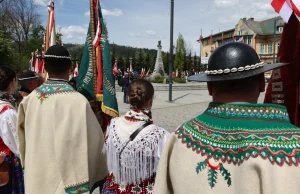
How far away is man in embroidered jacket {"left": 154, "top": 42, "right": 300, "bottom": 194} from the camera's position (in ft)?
3.66

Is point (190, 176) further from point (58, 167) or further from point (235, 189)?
point (58, 167)

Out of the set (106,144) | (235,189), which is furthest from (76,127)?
(235,189)

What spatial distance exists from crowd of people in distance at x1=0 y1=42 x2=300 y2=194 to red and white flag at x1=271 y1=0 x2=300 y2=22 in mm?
789

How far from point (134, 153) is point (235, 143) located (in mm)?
1299

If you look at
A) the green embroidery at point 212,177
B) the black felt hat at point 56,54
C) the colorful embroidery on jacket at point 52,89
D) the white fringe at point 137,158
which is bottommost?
the white fringe at point 137,158

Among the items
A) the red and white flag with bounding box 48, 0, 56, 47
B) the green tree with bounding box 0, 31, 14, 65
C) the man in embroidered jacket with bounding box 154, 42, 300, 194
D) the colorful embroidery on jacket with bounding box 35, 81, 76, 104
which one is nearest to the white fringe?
the colorful embroidery on jacket with bounding box 35, 81, 76, 104

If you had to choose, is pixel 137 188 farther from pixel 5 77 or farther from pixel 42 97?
pixel 5 77

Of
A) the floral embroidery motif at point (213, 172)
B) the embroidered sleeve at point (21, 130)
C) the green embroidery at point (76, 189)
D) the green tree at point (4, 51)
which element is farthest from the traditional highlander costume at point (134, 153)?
the green tree at point (4, 51)

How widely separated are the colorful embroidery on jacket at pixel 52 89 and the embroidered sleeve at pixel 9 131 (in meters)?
0.54

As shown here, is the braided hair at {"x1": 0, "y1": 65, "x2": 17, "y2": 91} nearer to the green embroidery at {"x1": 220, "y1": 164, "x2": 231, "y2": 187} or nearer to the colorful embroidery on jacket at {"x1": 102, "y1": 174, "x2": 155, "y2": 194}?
the colorful embroidery on jacket at {"x1": 102, "y1": 174, "x2": 155, "y2": 194}

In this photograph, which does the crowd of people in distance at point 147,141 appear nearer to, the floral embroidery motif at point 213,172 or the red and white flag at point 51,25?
the floral embroidery motif at point 213,172

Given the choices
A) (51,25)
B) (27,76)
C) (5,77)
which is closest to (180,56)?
(51,25)

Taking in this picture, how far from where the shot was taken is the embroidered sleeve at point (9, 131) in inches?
108

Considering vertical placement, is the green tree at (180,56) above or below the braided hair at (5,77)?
above
